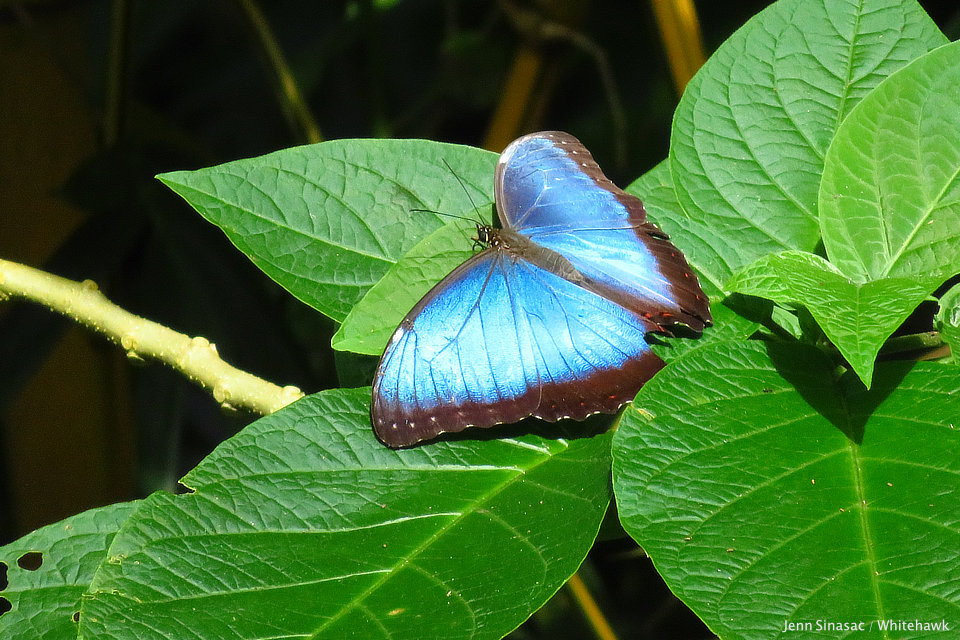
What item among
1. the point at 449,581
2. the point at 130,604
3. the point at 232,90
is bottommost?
the point at 449,581

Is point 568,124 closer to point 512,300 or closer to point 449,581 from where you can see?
point 512,300

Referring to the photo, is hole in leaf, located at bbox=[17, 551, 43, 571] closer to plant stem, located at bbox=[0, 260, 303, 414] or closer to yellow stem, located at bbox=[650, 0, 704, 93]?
plant stem, located at bbox=[0, 260, 303, 414]

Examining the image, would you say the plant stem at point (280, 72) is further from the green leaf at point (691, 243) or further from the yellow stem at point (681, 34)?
the green leaf at point (691, 243)

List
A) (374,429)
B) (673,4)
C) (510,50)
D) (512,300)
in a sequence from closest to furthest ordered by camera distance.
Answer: (374,429), (512,300), (673,4), (510,50)

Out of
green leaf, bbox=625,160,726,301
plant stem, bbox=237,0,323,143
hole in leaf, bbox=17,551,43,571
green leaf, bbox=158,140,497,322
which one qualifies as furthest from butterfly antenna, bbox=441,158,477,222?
plant stem, bbox=237,0,323,143

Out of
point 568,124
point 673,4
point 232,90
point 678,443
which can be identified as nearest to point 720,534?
point 678,443

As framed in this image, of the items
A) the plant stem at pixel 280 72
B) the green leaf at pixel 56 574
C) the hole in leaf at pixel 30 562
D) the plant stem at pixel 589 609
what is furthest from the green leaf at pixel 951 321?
the plant stem at pixel 280 72

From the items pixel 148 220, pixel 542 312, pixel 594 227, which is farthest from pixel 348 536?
pixel 148 220

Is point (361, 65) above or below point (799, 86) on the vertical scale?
above
